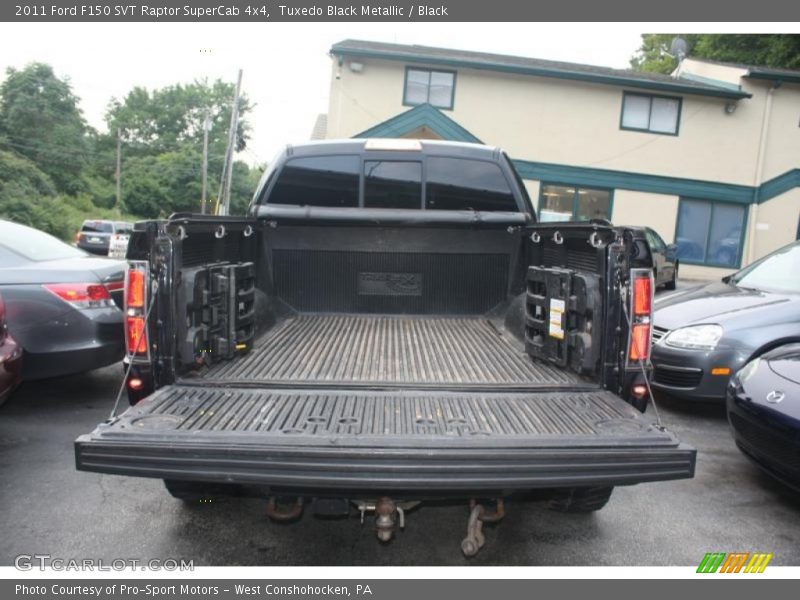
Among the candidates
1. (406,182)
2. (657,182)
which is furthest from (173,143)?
(406,182)

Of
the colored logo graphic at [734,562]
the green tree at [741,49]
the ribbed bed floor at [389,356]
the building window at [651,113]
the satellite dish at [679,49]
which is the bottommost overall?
the colored logo graphic at [734,562]

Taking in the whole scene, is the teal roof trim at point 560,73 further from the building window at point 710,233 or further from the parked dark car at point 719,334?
the parked dark car at point 719,334

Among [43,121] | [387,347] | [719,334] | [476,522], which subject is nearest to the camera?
[476,522]

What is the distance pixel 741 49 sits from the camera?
30.9 metres

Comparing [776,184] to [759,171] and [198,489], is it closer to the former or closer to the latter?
[759,171]

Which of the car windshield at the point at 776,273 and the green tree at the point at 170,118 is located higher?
the green tree at the point at 170,118

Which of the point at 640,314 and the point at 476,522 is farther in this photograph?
the point at 640,314

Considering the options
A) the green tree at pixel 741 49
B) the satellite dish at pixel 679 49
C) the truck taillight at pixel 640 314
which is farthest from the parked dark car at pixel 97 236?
the green tree at pixel 741 49

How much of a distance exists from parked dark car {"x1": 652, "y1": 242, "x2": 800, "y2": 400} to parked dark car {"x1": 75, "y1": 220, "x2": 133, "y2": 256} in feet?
78.2

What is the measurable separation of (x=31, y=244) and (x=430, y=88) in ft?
49.6

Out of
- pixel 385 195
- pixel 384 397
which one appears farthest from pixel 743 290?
pixel 384 397

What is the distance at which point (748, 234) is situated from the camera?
20.3 metres

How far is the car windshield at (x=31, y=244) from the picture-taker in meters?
5.40

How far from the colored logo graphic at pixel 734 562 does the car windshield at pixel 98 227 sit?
88.3 feet
